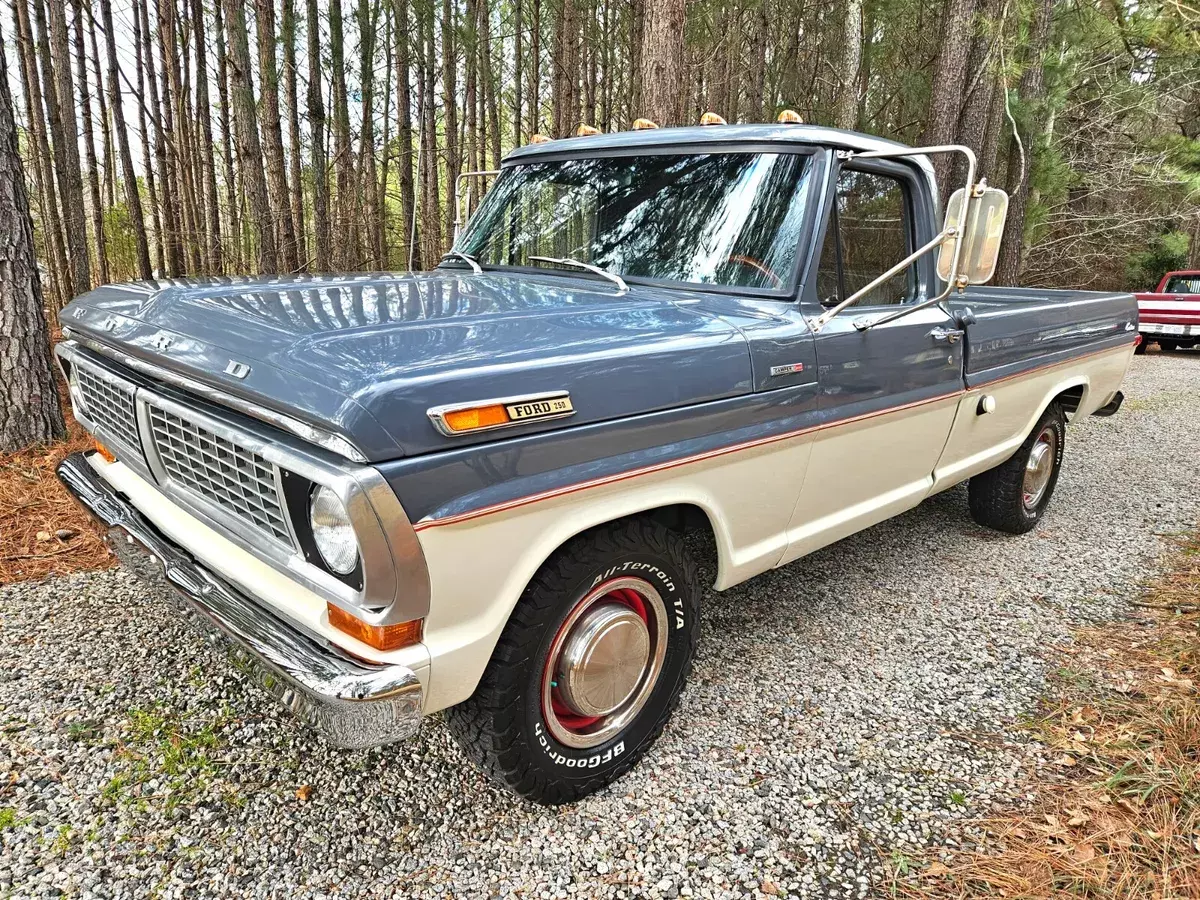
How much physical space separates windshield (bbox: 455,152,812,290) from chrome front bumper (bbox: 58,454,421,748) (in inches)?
70.2

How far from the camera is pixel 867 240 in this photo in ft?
10.2

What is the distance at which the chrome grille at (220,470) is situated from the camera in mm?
1831

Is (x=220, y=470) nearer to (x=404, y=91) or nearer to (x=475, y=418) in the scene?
(x=475, y=418)

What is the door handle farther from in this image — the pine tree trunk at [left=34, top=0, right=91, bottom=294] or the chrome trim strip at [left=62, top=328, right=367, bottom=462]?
the pine tree trunk at [left=34, top=0, right=91, bottom=294]

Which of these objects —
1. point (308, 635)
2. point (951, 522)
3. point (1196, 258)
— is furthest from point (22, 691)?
point (1196, 258)

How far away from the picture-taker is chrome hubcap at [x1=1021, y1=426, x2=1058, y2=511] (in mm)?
4621

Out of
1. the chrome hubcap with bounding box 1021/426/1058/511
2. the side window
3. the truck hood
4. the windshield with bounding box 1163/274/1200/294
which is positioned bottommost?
the chrome hubcap with bounding box 1021/426/1058/511

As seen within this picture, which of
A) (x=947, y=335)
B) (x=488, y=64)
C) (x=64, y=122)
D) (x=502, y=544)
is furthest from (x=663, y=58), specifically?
(x=64, y=122)

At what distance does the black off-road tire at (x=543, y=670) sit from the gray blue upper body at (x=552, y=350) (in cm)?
28

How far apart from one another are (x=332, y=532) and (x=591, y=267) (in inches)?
64.6

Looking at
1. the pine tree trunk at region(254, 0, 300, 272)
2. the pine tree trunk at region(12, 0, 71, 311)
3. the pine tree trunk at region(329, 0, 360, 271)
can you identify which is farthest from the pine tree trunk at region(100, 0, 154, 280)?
the pine tree trunk at region(254, 0, 300, 272)

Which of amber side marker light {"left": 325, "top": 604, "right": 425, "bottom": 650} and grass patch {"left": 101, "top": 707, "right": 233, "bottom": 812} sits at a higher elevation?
amber side marker light {"left": 325, "top": 604, "right": 425, "bottom": 650}

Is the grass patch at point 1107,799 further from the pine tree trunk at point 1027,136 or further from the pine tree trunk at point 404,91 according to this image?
the pine tree trunk at point 1027,136

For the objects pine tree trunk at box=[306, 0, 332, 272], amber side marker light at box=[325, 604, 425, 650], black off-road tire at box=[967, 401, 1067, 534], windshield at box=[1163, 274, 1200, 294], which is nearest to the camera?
amber side marker light at box=[325, 604, 425, 650]
